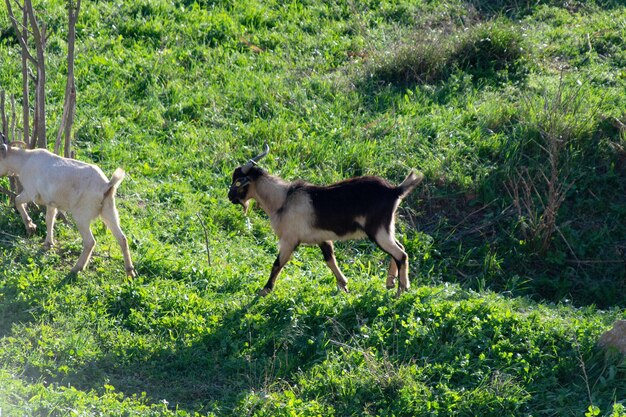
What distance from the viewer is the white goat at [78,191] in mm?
8188

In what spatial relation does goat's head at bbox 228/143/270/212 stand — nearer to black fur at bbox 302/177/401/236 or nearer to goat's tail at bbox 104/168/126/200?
black fur at bbox 302/177/401/236

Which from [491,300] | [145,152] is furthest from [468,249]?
[145,152]

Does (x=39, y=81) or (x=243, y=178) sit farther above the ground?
(x=39, y=81)

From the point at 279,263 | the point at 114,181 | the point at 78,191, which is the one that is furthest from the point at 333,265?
the point at 78,191

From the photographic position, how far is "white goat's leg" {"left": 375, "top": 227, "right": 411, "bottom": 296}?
8.00 metres

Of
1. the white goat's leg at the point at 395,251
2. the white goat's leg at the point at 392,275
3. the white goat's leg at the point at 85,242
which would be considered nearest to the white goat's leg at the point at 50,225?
the white goat's leg at the point at 85,242

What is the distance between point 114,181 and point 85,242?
0.64 m

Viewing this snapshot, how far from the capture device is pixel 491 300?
8.17 meters

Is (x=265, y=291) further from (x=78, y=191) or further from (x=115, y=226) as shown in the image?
(x=78, y=191)

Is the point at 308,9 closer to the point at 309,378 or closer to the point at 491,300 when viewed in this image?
the point at 491,300

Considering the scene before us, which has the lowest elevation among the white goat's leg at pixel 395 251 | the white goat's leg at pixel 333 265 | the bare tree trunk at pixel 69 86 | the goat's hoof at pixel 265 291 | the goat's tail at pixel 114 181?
the goat's hoof at pixel 265 291

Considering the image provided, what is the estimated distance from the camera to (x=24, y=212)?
345 inches

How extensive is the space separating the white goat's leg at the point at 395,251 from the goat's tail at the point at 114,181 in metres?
2.30

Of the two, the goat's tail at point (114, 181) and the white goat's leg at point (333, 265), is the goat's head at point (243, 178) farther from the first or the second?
the goat's tail at point (114, 181)
